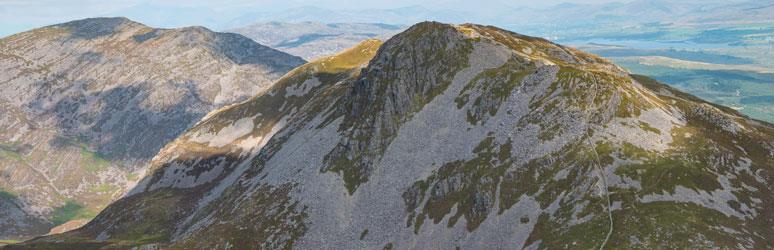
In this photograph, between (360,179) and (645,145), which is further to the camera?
(360,179)

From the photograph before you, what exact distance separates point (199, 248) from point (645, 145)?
9872cm

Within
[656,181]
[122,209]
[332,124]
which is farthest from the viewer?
[122,209]

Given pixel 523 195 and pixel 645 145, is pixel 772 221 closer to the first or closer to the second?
pixel 645 145

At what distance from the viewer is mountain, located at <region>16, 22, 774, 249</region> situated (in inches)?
3191

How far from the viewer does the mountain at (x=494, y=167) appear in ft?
266

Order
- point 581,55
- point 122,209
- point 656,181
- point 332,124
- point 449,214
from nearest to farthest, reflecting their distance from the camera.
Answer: point 656,181
point 449,214
point 332,124
point 581,55
point 122,209

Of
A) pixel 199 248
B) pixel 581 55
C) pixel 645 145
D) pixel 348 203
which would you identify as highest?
pixel 581 55

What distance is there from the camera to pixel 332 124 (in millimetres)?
147500

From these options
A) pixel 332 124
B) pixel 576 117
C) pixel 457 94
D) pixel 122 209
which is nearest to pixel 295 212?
pixel 332 124

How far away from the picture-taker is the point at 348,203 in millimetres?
115875

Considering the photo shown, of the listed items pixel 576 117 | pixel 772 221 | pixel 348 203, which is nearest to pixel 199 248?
pixel 348 203

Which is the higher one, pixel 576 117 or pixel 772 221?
pixel 576 117

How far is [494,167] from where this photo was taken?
102562mm

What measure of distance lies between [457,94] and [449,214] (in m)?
A: 37.9
